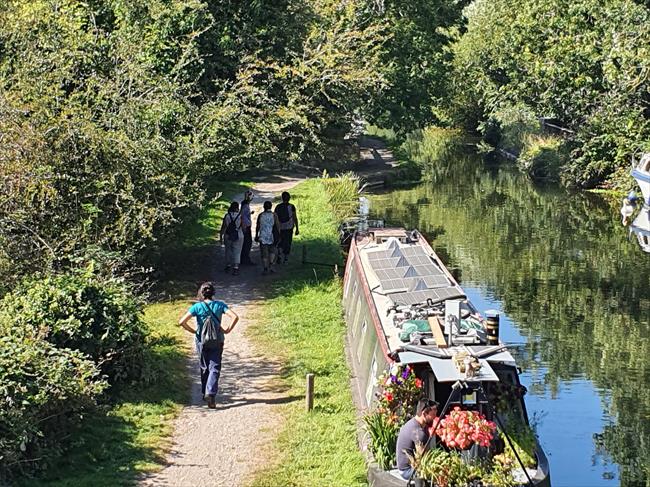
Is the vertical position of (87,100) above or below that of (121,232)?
above

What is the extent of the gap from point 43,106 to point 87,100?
48.1 inches

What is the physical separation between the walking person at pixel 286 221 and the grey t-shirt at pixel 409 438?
10.1 meters

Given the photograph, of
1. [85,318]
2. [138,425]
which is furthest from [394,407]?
[85,318]

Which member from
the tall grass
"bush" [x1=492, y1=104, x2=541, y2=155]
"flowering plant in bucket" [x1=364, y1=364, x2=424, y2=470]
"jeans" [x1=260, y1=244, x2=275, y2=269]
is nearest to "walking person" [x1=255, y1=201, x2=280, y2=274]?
"jeans" [x1=260, y1=244, x2=275, y2=269]

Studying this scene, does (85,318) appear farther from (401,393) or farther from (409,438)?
(409,438)

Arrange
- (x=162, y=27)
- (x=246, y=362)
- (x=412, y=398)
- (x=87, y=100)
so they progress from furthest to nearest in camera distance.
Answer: (x=162, y=27)
(x=87, y=100)
(x=246, y=362)
(x=412, y=398)

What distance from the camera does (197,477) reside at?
10.5 metres

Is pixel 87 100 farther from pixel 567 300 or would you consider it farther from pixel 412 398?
pixel 567 300

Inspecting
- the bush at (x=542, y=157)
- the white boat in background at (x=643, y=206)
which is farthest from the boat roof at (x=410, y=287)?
the bush at (x=542, y=157)

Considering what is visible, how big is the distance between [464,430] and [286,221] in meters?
10.9

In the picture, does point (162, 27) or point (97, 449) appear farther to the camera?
point (162, 27)

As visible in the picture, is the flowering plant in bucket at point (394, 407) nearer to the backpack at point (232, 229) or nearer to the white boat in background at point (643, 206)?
the backpack at point (232, 229)

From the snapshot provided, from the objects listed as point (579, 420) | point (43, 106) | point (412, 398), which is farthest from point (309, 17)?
point (412, 398)

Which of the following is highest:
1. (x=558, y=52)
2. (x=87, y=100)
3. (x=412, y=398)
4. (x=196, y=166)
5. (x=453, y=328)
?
(x=558, y=52)
